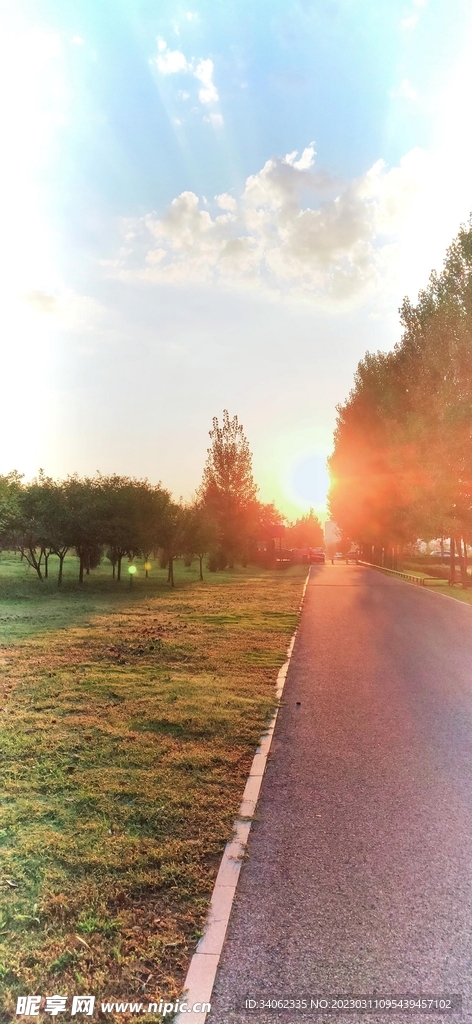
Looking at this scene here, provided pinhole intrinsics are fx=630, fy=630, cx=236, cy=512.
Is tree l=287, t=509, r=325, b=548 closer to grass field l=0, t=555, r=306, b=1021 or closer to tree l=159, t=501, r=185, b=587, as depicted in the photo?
tree l=159, t=501, r=185, b=587

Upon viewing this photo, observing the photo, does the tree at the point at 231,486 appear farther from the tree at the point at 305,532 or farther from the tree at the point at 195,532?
the tree at the point at 305,532

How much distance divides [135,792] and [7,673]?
5.80 metres

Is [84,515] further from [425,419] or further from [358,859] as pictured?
[358,859]


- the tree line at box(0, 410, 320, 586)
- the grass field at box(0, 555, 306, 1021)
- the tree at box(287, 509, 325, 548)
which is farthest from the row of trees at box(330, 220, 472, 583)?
the tree at box(287, 509, 325, 548)

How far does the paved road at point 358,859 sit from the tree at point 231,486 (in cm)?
5324

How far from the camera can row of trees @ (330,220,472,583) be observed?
24250 mm

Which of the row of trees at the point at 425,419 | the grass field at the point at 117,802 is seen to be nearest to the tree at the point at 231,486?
the row of trees at the point at 425,419

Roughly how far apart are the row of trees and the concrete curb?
21.7 meters

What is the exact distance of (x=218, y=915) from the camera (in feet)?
11.2

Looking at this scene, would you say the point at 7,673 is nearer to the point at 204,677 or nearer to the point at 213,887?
the point at 204,677

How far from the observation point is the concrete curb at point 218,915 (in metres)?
2.83

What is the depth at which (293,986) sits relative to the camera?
2.88 metres

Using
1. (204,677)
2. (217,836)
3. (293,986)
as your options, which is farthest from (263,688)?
Answer: (293,986)

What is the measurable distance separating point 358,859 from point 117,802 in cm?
194
